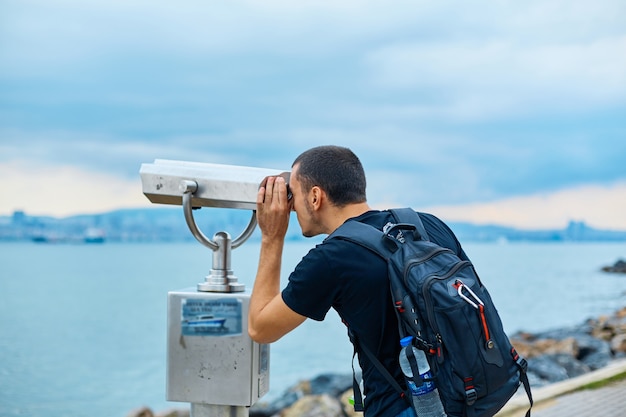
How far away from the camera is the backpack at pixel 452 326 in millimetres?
2320

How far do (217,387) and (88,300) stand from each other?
Result: 46.1 m

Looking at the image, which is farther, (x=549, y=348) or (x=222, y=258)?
(x=549, y=348)

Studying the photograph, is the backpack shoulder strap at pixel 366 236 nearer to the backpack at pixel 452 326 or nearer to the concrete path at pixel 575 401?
the backpack at pixel 452 326

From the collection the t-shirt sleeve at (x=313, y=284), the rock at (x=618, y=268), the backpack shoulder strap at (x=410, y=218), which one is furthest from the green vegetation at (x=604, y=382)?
the rock at (x=618, y=268)

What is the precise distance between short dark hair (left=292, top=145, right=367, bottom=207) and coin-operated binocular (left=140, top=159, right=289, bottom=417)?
0.81 ft

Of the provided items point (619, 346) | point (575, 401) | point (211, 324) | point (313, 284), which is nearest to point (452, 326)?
point (313, 284)

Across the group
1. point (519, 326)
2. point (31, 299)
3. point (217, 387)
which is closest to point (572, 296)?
point (519, 326)

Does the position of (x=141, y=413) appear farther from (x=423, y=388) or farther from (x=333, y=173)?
(x=423, y=388)

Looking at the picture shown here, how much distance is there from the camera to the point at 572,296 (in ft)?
157

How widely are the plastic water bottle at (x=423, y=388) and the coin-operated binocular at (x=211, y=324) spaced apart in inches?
26.6

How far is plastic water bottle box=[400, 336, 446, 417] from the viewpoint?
237 centimetres

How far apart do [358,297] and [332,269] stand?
12 cm

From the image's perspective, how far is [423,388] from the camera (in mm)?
2375

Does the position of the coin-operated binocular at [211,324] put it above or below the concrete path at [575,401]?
above
